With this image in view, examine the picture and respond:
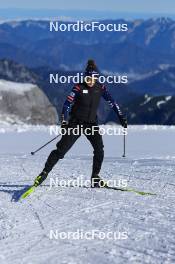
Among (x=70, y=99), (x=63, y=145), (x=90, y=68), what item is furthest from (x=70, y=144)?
(x=90, y=68)

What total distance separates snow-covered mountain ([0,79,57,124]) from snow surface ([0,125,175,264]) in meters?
80.7

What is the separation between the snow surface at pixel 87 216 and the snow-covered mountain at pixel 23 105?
3176 inches

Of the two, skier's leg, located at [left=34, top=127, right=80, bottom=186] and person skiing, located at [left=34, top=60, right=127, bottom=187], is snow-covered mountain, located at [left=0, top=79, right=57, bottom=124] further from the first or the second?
person skiing, located at [left=34, top=60, right=127, bottom=187]

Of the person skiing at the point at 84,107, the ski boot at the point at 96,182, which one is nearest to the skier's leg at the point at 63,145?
the person skiing at the point at 84,107

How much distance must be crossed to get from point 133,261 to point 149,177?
19.2 feet

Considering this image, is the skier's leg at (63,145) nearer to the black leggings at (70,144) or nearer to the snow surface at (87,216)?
the black leggings at (70,144)

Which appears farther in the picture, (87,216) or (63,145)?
(63,145)

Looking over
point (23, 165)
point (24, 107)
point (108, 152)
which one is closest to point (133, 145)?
point (108, 152)

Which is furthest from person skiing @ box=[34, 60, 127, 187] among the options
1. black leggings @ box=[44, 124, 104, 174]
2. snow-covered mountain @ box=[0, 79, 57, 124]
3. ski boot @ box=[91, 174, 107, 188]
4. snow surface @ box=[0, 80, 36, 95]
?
snow surface @ box=[0, 80, 36, 95]

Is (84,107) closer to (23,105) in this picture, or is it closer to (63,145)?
(63,145)

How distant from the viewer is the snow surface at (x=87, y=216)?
20.9 ft

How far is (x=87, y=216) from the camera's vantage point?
8164 millimetres

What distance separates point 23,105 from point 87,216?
96.2 metres

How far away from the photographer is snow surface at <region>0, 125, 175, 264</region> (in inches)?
251
